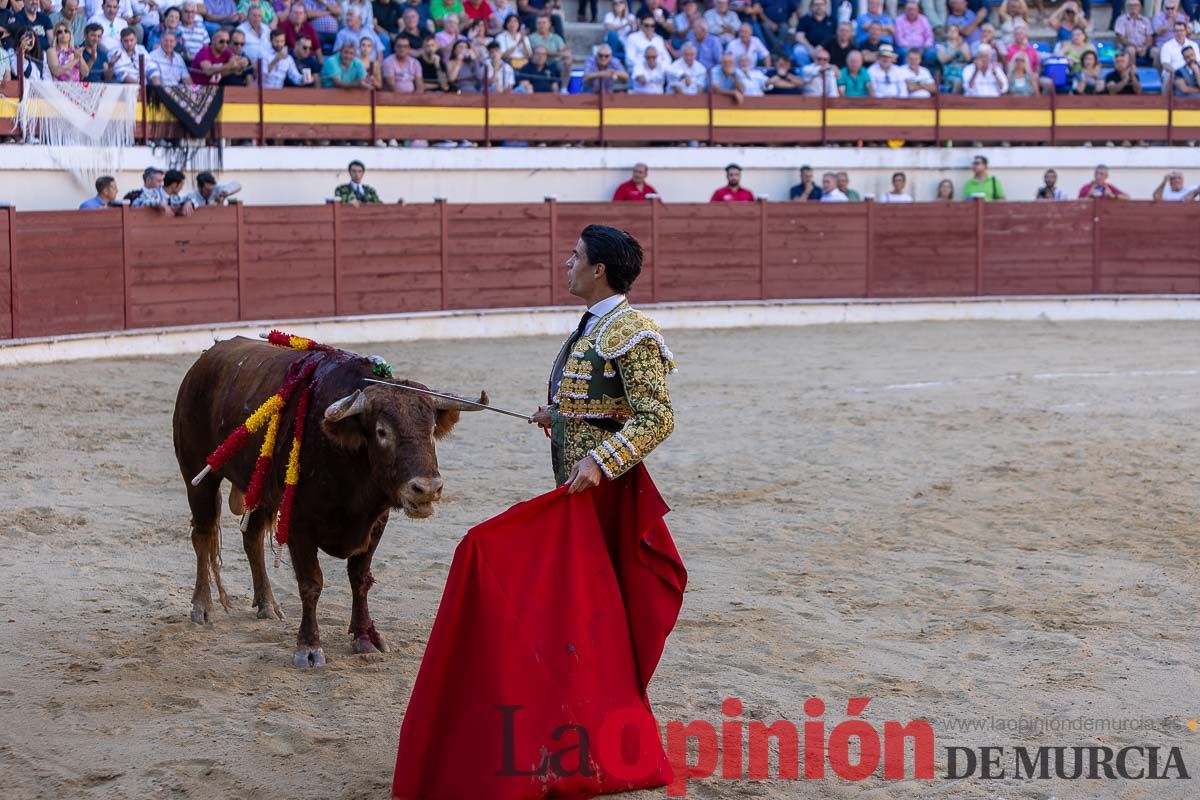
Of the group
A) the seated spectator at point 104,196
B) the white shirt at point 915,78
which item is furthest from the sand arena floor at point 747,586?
the white shirt at point 915,78

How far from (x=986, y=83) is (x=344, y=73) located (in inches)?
280

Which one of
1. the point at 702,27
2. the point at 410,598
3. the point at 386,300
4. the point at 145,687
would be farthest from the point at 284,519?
the point at 702,27

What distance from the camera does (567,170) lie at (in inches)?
582

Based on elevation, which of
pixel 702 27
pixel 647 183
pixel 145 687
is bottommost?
pixel 145 687

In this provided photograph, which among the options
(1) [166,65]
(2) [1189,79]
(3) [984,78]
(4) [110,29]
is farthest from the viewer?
(2) [1189,79]

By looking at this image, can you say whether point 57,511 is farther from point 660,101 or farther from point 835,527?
point 660,101

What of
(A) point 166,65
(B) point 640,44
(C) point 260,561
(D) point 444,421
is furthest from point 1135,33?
(D) point 444,421

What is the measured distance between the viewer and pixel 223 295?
12.1m

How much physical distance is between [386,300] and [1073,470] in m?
7.29

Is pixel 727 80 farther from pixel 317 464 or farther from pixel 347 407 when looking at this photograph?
pixel 347 407

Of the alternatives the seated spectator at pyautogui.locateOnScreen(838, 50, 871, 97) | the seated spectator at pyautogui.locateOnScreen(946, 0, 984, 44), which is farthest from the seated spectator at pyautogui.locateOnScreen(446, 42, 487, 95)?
the seated spectator at pyautogui.locateOnScreen(946, 0, 984, 44)

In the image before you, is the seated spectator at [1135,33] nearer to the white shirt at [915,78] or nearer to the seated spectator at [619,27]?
the white shirt at [915,78]

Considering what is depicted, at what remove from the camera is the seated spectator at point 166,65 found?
11.9m

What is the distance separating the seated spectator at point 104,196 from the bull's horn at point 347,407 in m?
7.81
